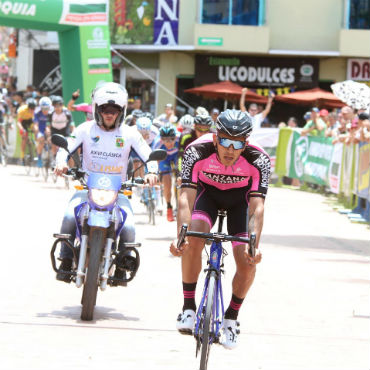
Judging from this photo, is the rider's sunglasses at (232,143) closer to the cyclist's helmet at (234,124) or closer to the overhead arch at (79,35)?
the cyclist's helmet at (234,124)

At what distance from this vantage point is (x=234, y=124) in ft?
22.0

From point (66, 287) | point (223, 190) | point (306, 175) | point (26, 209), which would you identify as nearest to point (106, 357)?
point (223, 190)

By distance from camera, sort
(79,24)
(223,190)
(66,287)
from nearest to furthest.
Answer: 1. (223,190)
2. (66,287)
3. (79,24)

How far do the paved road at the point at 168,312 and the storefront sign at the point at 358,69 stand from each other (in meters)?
24.7

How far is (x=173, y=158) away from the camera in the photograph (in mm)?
16094

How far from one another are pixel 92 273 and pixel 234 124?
6.74ft

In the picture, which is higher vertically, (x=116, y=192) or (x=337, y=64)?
(x=337, y=64)

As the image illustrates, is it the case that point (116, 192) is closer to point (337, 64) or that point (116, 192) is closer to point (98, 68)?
point (98, 68)

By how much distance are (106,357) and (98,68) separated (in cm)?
2349

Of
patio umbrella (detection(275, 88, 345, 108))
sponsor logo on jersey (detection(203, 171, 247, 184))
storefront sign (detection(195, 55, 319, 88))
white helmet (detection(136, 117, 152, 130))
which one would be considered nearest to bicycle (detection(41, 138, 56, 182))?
white helmet (detection(136, 117, 152, 130))

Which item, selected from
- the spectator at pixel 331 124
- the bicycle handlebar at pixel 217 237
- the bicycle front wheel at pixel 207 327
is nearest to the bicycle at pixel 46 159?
the spectator at pixel 331 124

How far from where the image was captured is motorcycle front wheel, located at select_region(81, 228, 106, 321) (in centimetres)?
818

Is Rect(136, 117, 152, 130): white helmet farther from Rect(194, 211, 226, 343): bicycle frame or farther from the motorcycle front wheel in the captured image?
Rect(194, 211, 226, 343): bicycle frame

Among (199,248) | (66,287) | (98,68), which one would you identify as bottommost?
(66,287)
